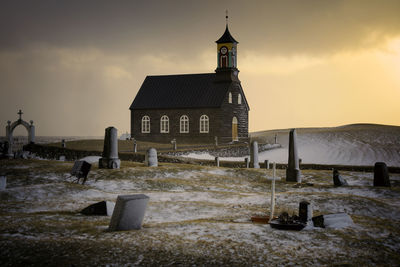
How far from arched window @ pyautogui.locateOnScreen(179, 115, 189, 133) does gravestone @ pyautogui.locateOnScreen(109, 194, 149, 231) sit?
3498cm

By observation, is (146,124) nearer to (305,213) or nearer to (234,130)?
(234,130)

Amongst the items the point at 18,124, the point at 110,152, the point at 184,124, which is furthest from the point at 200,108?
the point at 110,152

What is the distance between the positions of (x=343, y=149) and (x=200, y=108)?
17605 millimetres

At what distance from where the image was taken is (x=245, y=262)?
232 inches

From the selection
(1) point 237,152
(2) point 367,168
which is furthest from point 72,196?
(1) point 237,152

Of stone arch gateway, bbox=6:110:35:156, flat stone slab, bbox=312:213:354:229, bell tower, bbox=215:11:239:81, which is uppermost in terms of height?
bell tower, bbox=215:11:239:81

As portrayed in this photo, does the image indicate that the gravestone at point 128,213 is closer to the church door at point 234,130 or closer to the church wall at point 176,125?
the church wall at point 176,125

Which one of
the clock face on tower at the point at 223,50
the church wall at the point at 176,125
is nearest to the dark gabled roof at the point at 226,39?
the clock face on tower at the point at 223,50

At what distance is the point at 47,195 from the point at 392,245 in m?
10.6

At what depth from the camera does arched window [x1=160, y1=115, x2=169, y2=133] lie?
144ft

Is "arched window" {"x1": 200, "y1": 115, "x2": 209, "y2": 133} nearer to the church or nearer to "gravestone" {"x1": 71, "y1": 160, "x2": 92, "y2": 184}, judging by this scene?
the church

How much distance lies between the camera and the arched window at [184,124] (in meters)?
43.0

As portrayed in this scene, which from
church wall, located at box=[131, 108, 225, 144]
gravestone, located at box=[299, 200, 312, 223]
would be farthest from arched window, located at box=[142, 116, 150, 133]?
gravestone, located at box=[299, 200, 312, 223]

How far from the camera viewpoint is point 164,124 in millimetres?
43906
